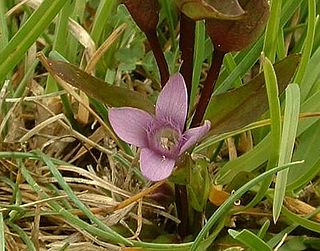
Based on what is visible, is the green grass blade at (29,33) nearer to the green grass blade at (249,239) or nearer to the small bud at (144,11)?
the small bud at (144,11)

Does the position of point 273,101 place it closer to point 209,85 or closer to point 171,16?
point 209,85

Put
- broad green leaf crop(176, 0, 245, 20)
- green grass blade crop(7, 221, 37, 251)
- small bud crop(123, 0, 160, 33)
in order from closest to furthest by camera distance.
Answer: broad green leaf crop(176, 0, 245, 20)
small bud crop(123, 0, 160, 33)
green grass blade crop(7, 221, 37, 251)

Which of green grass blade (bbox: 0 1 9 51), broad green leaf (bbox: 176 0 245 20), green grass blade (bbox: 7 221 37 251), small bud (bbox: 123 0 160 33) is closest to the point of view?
broad green leaf (bbox: 176 0 245 20)

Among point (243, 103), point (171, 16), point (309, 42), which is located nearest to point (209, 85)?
point (243, 103)

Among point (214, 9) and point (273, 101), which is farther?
point (273, 101)

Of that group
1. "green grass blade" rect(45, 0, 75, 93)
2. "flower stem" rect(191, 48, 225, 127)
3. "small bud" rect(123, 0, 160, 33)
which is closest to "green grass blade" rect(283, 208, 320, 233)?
"flower stem" rect(191, 48, 225, 127)

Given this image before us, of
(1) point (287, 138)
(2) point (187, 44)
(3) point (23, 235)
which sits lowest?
(3) point (23, 235)

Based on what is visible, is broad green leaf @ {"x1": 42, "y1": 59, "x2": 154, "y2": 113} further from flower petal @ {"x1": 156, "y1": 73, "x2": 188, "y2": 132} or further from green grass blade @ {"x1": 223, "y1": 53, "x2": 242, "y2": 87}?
green grass blade @ {"x1": 223, "y1": 53, "x2": 242, "y2": 87}

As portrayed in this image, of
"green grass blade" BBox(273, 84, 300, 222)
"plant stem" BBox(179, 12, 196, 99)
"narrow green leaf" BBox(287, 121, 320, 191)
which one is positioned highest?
"plant stem" BBox(179, 12, 196, 99)
